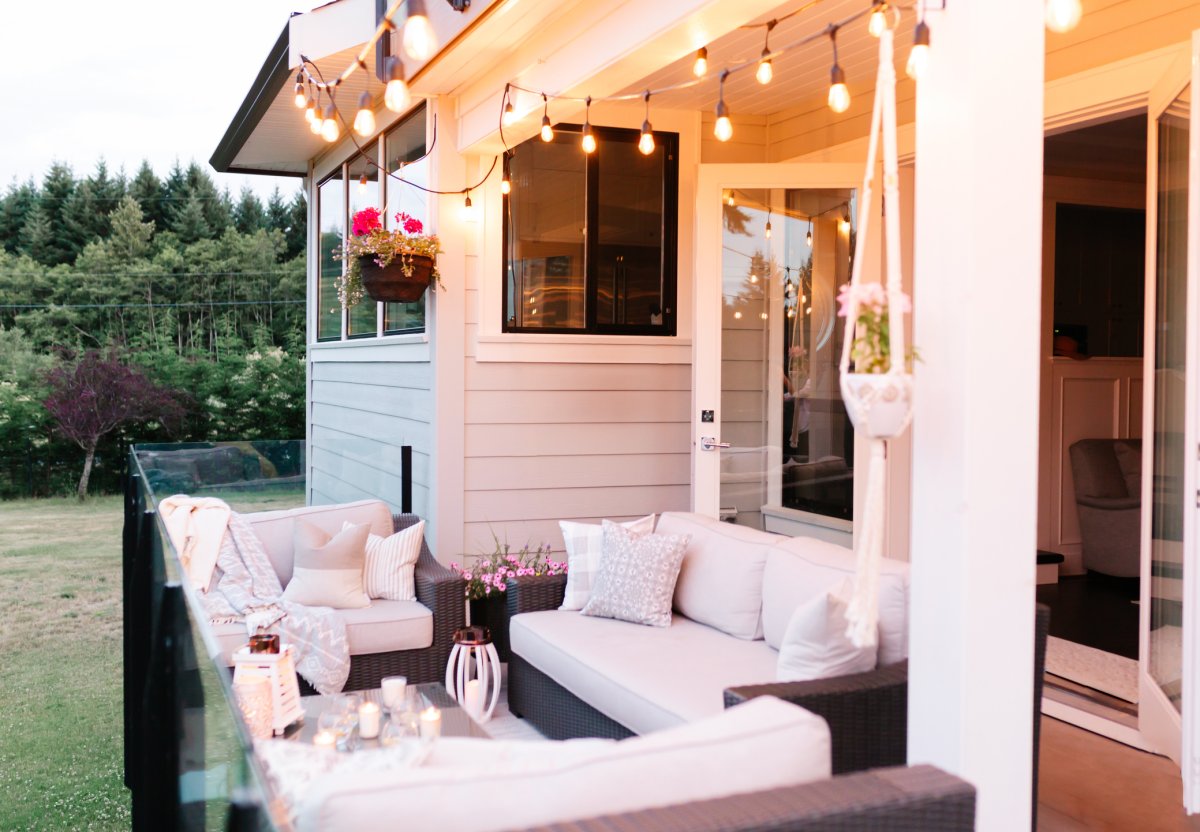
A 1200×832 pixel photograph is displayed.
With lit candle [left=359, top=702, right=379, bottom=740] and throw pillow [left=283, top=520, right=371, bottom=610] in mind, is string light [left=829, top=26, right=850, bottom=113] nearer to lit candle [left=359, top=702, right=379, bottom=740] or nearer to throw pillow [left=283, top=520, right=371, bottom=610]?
lit candle [left=359, top=702, right=379, bottom=740]

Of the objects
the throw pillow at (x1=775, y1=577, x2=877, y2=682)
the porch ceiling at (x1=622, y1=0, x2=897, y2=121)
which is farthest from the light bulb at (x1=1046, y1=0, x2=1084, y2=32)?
the porch ceiling at (x1=622, y1=0, x2=897, y2=121)

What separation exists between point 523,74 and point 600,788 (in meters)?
3.75

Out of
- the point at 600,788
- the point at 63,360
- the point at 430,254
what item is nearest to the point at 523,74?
the point at 430,254

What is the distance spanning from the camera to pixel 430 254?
5.51 m

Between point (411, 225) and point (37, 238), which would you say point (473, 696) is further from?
point (37, 238)

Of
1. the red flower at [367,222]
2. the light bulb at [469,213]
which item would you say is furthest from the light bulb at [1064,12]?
the red flower at [367,222]

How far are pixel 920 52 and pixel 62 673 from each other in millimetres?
7428

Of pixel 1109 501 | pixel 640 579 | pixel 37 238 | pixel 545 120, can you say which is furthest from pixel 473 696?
pixel 37 238

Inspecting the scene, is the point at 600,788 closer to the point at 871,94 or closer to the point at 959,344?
the point at 959,344

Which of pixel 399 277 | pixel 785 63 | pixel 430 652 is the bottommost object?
pixel 430 652

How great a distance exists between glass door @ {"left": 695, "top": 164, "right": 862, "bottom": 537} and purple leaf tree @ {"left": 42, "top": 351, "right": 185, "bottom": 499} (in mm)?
11889

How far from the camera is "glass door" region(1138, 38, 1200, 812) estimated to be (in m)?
3.32

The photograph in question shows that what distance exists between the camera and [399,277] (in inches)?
214

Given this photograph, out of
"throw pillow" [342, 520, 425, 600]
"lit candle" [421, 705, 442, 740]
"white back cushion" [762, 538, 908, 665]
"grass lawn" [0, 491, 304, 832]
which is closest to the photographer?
"lit candle" [421, 705, 442, 740]
